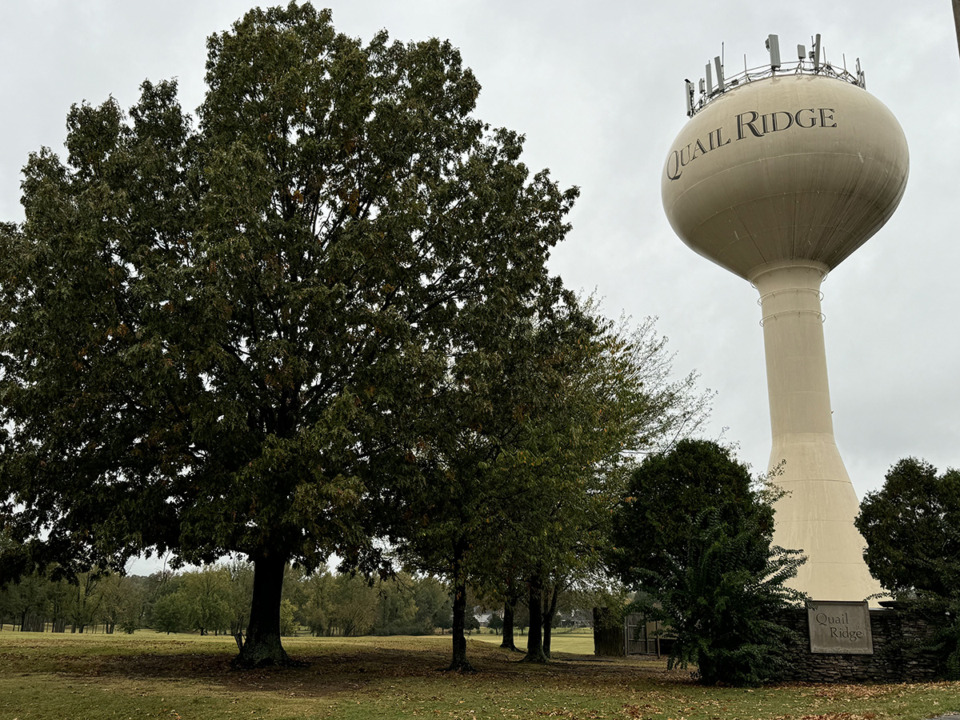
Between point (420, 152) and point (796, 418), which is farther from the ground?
point (420, 152)

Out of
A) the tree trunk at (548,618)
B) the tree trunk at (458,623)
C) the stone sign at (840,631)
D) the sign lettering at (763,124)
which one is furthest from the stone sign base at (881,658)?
the sign lettering at (763,124)

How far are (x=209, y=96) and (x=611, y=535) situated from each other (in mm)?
13396

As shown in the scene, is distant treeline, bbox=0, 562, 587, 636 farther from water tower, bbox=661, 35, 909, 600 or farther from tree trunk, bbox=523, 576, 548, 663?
water tower, bbox=661, 35, 909, 600

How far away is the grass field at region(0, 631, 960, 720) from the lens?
10102 millimetres

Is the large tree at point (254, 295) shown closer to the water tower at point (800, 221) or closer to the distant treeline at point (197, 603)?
the water tower at point (800, 221)

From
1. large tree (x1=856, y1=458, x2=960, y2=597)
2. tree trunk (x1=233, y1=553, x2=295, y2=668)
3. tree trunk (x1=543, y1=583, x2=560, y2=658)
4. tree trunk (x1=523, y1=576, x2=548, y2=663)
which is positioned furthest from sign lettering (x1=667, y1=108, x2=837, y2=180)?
tree trunk (x1=233, y1=553, x2=295, y2=668)

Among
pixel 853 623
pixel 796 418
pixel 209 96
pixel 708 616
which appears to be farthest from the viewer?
pixel 796 418

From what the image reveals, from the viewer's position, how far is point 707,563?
1433 cm

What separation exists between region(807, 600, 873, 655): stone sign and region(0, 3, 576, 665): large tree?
8527mm

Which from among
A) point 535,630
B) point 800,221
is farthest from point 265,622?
point 800,221

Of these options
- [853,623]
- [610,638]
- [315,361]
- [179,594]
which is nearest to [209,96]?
[315,361]

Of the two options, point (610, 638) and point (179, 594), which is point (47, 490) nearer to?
point (610, 638)

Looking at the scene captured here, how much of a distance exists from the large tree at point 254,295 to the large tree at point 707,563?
5116mm

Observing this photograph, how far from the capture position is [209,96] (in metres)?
16.9
